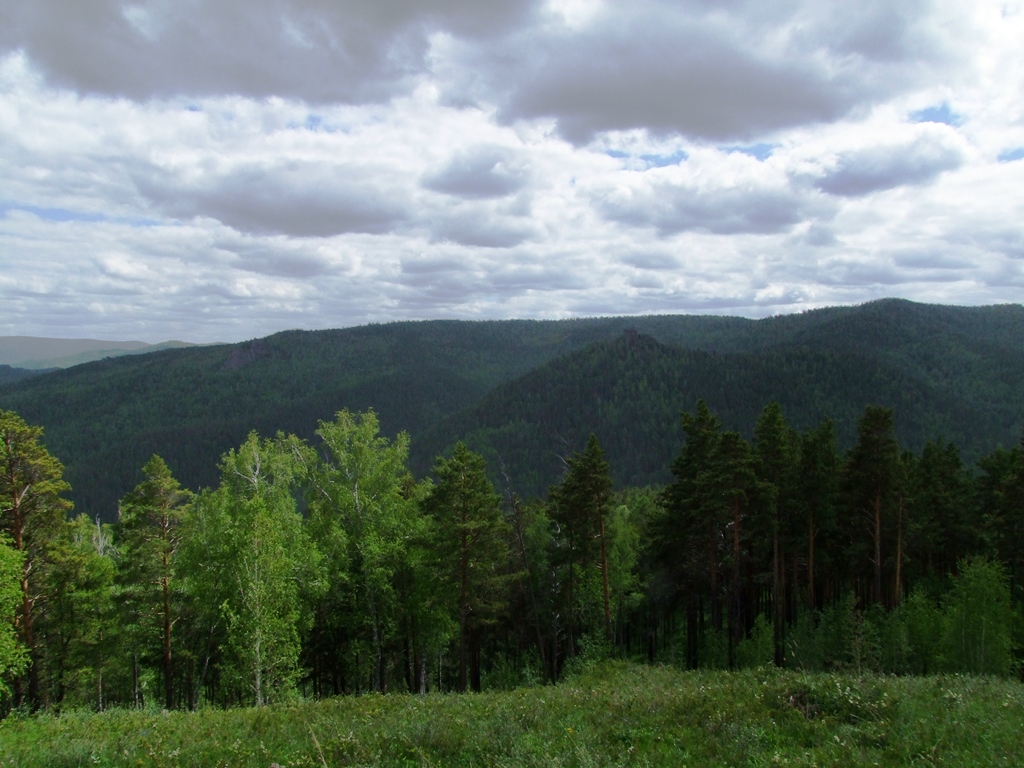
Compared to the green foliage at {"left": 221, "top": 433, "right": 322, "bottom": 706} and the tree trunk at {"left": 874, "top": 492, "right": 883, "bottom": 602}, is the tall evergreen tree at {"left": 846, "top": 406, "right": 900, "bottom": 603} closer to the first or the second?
the tree trunk at {"left": 874, "top": 492, "right": 883, "bottom": 602}

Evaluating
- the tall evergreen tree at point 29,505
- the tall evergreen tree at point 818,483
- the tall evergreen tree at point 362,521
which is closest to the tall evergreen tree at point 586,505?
the tall evergreen tree at point 362,521

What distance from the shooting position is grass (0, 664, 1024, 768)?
8.26 meters

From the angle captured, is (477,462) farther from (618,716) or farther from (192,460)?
(192,460)

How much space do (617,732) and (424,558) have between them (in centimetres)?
1731

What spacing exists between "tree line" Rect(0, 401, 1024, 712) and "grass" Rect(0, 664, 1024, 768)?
31.7 ft

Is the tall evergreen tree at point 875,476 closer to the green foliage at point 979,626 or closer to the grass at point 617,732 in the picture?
the green foliage at point 979,626

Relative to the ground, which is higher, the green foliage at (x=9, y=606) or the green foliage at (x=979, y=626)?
the green foliage at (x=9, y=606)

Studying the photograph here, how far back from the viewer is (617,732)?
9.62m

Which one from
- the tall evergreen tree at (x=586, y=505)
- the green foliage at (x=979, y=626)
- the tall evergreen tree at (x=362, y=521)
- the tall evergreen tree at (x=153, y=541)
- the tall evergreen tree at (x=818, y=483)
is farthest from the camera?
the tall evergreen tree at (x=818, y=483)

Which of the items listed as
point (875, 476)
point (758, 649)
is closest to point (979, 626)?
point (875, 476)

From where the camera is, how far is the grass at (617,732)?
8.26 metres

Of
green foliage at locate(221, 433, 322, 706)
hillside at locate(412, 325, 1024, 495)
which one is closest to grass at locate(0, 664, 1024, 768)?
green foliage at locate(221, 433, 322, 706)

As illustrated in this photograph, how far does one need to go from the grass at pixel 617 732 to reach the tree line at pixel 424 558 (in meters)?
9.65

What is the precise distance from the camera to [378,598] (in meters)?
25.9
